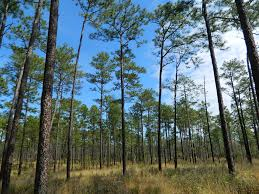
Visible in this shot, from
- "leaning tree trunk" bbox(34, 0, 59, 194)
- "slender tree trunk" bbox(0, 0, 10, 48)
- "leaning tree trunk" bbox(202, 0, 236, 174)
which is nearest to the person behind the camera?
"leaning tree trunk" bbox(34, 0, 59, 194)

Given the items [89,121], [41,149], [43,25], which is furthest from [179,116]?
[41,149]

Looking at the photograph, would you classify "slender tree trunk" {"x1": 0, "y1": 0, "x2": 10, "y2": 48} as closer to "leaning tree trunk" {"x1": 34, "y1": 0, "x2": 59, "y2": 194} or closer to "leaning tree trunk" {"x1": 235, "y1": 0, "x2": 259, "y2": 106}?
"leaning tree trunk" {"x1": 34, "y1": 0, "x2": 59, "y2": 194}

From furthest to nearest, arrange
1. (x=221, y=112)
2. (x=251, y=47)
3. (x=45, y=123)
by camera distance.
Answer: (x=221, y=112) → (x=251, y=47) → (x=45, y=123)

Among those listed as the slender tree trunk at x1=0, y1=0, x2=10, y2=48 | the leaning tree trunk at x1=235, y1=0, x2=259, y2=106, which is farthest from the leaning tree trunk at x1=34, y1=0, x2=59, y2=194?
the slender tree trunk at x1=0, y1=0, x2=10, y2=48

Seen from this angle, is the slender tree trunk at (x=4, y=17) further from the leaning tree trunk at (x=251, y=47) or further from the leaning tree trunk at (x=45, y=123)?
the leaning tree trunk at (x=251, y=47)

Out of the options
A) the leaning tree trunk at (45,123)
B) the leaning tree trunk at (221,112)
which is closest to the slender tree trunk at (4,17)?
the leaning tree trunk at (45,123)

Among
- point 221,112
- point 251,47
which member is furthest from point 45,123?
point 221,112

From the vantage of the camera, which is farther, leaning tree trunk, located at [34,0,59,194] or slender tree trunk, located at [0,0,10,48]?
slender tree trunk, located at [0,0,10,48]

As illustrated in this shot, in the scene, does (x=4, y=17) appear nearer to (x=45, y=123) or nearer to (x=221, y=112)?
(x=45, y=123)

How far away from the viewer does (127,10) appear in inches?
645

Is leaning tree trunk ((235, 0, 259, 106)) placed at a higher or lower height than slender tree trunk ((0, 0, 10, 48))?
lower

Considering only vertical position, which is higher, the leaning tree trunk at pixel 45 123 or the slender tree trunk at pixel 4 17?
the slender tree trunk at pixel 4 17

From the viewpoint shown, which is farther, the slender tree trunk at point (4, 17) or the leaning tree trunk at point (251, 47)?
the slender tree trunk at point (4, 17)

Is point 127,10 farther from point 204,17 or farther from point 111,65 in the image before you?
point 111,65
